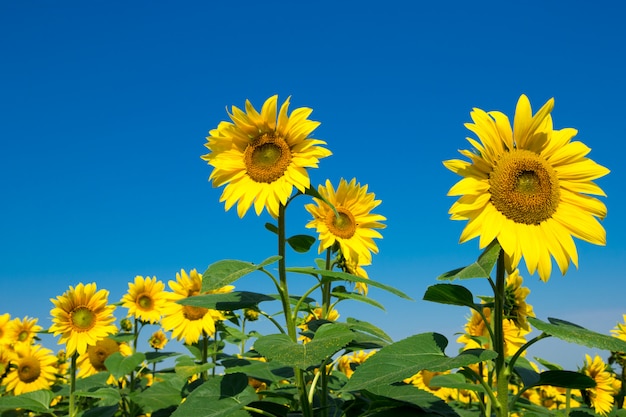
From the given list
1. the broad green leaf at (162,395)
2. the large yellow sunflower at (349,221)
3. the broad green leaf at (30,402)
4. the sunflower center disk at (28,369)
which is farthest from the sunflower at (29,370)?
the large yellow sunflower at (349,221)

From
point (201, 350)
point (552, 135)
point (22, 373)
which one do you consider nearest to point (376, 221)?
point (201, 350)

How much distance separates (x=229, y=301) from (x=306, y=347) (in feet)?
1.73

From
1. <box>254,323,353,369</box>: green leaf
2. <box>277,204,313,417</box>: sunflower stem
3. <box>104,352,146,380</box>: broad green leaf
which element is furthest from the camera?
<box>104,352,146,380</box>: broad green leaf

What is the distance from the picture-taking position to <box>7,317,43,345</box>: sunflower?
24.1 feet

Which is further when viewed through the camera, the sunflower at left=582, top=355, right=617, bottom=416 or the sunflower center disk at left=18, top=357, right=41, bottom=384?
the sunflower center disk at left=18, top=357, right=41, bottom=384

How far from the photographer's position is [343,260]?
16.1 ft

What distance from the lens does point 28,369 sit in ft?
21.8

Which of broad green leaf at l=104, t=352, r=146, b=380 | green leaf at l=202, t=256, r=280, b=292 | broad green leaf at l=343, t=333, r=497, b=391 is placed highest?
green leaf at l=202, t=256, r=280, b=292

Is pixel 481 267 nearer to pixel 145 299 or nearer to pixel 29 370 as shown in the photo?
pixel 145 299

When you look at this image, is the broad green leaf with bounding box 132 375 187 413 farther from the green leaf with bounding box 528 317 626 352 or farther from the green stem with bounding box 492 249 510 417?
the green leaf with bounding box 528 317 626 352

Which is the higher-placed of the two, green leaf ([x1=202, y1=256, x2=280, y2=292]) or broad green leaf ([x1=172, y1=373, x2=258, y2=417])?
green leaf ([x1=202, y1=256, x2=280, y2=292])

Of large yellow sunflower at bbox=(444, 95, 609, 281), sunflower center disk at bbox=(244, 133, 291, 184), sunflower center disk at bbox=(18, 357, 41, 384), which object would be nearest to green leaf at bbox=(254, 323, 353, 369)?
large yellow sunflower at bbox=(444, 95, 609, 281)

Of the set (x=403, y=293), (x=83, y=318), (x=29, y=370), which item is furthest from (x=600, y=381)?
(x=29, y=370)

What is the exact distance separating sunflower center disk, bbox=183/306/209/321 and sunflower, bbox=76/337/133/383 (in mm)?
1236
